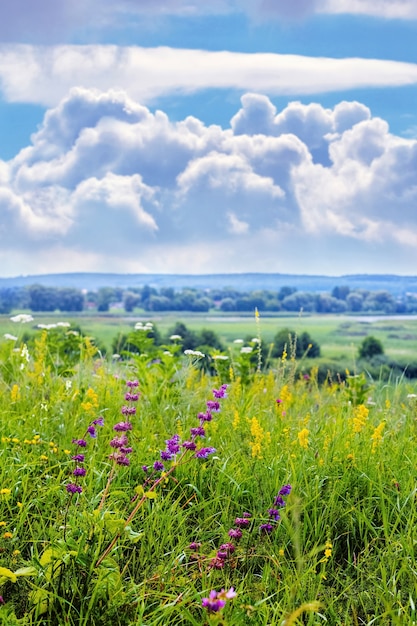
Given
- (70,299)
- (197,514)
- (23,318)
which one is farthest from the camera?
(70,299)

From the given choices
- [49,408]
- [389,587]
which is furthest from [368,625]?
[49,408]

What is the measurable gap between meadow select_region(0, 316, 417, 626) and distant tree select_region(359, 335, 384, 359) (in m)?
6.67

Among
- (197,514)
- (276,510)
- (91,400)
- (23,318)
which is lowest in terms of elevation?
(197,514)

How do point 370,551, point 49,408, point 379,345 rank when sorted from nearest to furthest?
point 370,551 → point 49,408 → point 379,345

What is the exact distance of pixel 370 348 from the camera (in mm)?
11242

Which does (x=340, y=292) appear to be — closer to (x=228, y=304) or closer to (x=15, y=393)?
(x=228, y=304)

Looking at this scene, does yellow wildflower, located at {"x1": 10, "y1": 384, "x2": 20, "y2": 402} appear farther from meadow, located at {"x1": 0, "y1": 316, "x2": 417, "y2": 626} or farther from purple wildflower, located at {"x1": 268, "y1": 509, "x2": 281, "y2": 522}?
purple wildflower, located at {"x1": 268, "y1": 509, "x2": 281, "y2": 522}

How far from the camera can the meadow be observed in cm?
247

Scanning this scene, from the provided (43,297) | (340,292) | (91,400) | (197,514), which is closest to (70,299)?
(43,297)

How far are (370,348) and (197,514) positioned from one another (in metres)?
8.44

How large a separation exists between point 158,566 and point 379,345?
9159 mm

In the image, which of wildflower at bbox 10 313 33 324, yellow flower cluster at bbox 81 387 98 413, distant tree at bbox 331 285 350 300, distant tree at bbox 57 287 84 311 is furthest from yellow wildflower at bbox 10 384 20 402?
distant tree at bbox 331 285 350 300

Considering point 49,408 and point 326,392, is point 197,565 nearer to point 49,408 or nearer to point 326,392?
point 49,408

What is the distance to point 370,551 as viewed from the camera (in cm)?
301
